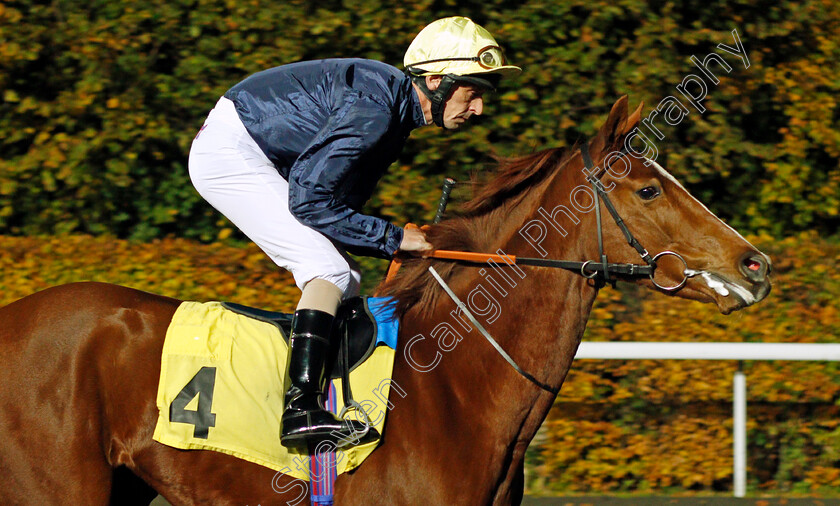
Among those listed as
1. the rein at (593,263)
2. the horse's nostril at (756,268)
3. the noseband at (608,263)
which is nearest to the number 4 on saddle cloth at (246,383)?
the rein at (593,263)

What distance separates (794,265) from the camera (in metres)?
5.54

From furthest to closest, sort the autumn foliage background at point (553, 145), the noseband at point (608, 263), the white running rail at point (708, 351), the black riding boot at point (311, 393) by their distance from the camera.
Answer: the autumn foliage background at point (553, 145), the white running rail at point (708, 351), the noseband at point (608, 263), the black riding boot at point (311, 393)

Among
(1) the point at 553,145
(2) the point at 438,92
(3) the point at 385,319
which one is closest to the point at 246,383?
(3) the point at 385,319

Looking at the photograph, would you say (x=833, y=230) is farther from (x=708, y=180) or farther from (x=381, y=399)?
(x=381, y=399)

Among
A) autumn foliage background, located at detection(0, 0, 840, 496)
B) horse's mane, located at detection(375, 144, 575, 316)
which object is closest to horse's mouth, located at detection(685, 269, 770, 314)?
horse's mane, located at detection(375, 144, 575, 316)

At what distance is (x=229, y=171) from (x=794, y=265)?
4.01 metres

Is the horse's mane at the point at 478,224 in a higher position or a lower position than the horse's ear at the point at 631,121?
lower

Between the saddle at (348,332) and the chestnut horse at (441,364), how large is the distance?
13 centimetres

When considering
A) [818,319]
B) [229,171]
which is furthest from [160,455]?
[818,319]

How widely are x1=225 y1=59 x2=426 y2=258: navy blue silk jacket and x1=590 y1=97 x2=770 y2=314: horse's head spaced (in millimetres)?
693

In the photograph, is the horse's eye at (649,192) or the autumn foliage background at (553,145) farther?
the autumn foliage background at (553,145)

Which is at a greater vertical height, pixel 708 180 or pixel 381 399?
pixel 708 180

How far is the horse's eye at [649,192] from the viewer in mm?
2828

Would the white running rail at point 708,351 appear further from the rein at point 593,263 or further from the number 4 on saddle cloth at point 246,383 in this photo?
the number 4 on saddle cloth at point 246,383
